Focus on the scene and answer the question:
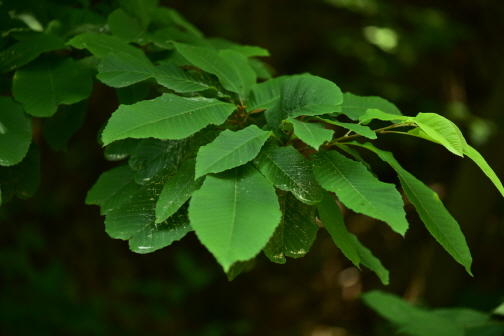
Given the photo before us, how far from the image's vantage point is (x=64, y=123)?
45.1 inches

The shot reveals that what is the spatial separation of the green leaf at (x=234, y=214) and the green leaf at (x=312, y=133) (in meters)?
0.10

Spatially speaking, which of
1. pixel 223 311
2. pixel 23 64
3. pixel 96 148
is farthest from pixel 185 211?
pixel 96 148

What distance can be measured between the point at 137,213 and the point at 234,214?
0.84 ft

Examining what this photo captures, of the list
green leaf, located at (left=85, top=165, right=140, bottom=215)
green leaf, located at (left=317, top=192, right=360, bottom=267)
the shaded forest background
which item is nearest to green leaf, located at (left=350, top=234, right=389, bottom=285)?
green leaf, located at (left=317, top=192, right=360, bottom=267)

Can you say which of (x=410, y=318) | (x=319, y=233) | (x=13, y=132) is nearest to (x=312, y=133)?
(x=13, y=132)

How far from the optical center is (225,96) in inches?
38.0

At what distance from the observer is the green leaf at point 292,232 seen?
31.5 inches

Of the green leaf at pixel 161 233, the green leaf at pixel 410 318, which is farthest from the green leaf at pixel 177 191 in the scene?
the green leaf at pixel 410 318

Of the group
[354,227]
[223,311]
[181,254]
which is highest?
[354,227]

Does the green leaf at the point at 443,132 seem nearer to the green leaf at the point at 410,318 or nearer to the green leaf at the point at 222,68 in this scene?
the green leaf at the point at 222,68

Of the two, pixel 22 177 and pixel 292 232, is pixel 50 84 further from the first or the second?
pixel 292 232

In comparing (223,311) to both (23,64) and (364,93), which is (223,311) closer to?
(364,93)

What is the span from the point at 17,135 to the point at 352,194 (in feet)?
2.40

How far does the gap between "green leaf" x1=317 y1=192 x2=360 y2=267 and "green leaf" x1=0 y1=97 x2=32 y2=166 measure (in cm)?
64
